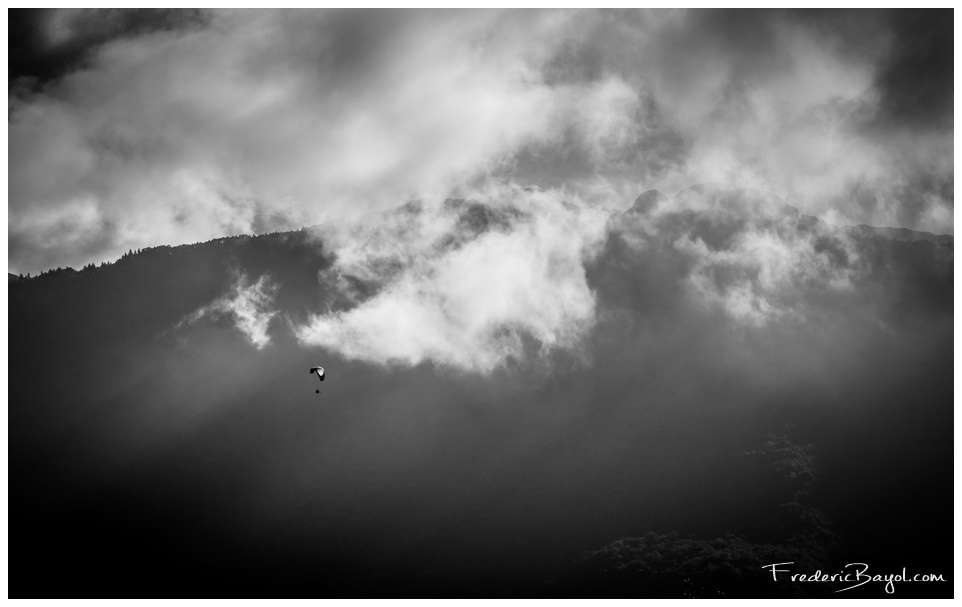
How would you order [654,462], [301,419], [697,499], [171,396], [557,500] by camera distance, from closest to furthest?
[697,499] < [557,500] < [654,462] < [301,419] < [171,396]

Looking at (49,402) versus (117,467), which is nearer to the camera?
(117,467)

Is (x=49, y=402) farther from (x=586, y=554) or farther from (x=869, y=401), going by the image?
(x=869, y=401)

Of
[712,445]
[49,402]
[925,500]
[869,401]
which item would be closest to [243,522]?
[49,402]

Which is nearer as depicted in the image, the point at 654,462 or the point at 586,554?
the point at 586,554

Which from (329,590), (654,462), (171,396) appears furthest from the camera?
(171,396)

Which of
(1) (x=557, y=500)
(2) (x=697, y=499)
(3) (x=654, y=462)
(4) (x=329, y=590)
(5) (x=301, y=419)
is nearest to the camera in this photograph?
(4) (x=329, y=590)

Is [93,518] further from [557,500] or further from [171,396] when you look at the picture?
[557,500]

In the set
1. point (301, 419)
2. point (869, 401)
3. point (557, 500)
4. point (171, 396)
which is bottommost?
point (557, 500)

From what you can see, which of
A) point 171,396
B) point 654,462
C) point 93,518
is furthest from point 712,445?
point 171,396

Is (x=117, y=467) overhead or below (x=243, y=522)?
overhead
